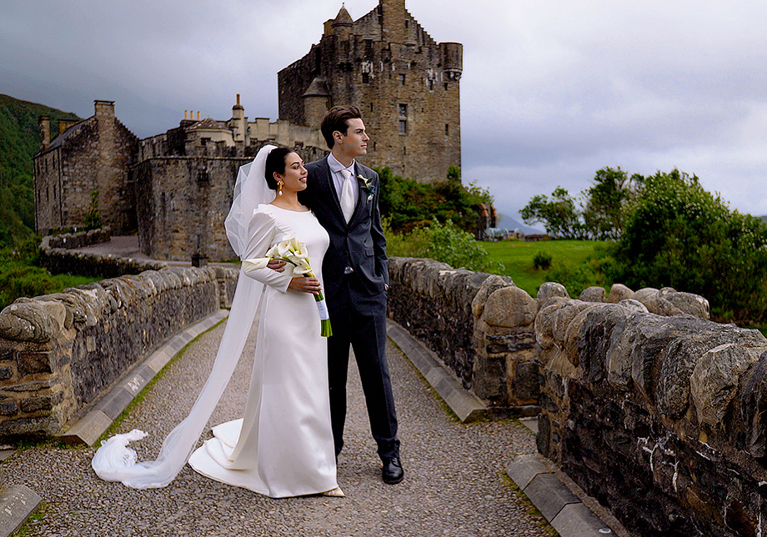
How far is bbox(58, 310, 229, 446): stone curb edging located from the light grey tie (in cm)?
254

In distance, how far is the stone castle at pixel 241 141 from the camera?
35.1m

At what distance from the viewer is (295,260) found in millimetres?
4031

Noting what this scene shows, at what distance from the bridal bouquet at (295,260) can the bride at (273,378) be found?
0.16 feet

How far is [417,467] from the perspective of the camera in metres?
4.53

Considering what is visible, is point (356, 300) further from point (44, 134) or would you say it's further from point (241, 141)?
point (44, 134)

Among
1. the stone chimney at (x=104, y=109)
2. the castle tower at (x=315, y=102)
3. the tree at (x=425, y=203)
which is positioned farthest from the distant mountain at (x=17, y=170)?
the tree at (x=425, y=203)

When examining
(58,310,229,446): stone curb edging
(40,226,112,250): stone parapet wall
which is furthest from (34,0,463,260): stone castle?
(58,310,229,446): stone curb edging

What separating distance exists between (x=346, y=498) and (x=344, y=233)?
161cm

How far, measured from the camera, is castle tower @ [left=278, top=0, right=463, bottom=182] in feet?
162

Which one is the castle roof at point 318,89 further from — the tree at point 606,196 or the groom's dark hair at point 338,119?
the groom's dark hair at point 338,119

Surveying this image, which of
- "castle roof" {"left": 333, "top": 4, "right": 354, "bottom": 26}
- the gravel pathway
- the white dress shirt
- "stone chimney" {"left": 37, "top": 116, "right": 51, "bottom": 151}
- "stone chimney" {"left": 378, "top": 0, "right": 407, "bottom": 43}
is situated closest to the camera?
the gravel pathway

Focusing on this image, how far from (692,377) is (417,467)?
239 centimetres

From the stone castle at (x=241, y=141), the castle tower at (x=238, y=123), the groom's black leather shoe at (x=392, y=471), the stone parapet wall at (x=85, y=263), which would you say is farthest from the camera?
the castle tower at (x=238, y=123)

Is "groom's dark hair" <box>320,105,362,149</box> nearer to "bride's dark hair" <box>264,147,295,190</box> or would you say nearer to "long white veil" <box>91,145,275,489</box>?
"bride's dark hair" <box>264,147,295,190</box>
